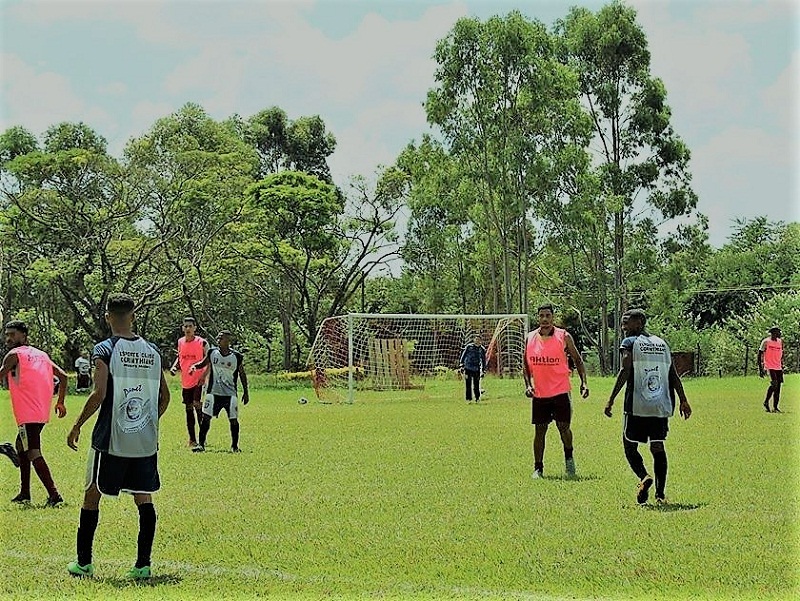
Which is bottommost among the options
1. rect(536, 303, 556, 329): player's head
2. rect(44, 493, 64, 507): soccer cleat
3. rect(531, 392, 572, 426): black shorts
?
rect(44, 493, 64, 507): soccer cleat

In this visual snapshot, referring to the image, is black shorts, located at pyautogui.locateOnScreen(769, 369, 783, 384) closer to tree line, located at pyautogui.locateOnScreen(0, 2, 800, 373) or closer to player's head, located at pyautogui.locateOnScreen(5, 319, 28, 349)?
player's head, located at pyautogui.locateOnScreen(5, 319, 28, 349)

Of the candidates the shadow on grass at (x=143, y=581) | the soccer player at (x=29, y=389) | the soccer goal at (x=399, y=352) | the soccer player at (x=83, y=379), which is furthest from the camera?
the soccer goal at (x=399, y=352)

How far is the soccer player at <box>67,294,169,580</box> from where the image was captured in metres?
7.80

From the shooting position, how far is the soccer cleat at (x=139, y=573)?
7.83 m

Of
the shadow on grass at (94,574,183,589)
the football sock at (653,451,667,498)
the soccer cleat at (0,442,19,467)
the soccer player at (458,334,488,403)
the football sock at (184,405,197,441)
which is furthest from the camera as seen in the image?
the soccer player at (458,334,488,403)

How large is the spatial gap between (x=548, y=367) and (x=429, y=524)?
10.5 ft

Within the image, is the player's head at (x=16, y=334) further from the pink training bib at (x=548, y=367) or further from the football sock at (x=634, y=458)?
the football sock at (x=634, y=458)

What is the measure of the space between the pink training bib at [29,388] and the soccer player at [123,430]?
10.9ft

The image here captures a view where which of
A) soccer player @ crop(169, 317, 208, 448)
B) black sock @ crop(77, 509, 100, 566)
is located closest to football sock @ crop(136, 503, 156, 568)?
black sock @ crop(77, 509, 100, 566)

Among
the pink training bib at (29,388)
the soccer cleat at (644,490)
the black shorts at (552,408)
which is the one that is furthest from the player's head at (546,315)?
the pink training bib at (29,388)

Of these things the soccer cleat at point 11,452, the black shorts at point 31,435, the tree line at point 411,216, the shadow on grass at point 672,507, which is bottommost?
the shadow on grass at point 672,507

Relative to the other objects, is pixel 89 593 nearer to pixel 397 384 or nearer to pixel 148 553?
pixel 148 553

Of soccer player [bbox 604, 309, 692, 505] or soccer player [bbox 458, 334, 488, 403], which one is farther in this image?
soccer player [bbox 458, 334, 488, 403]

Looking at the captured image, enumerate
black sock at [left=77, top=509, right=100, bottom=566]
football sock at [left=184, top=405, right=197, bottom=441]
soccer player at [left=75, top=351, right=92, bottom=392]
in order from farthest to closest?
1. soccer player at [left=75, top=351, right=92, bottom=392]
2. football sock at [left=184, top=405, right=197, bottom=441]
3. black sock at [left=77, top=509, right=100, bottom=566]
